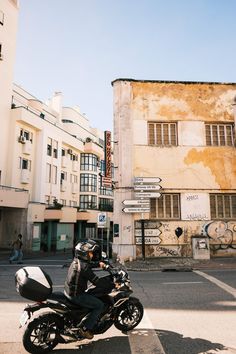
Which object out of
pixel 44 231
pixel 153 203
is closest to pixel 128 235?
pixel 153 203

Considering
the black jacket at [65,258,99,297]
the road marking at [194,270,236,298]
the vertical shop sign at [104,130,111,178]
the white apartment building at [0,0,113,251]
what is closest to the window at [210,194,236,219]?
the vertical shop sign at [104,130,111,178]

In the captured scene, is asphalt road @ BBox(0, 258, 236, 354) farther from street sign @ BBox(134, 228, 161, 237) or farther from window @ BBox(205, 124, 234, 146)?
window @ BBox(205, 124, 234, 146)

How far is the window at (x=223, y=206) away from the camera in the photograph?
17656 mm

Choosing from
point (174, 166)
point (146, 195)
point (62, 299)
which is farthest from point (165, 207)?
point (62, 299)

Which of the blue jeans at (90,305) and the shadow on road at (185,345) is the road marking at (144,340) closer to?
the shadow on road at (185,345)

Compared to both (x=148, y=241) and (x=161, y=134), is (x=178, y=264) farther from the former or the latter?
(x=161, y=134)

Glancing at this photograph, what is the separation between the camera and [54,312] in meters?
4.51

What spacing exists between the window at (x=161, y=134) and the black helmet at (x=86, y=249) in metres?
14.0

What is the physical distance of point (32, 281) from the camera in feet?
14.0

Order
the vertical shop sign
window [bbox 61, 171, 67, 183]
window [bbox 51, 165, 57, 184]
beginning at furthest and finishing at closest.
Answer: window [bbox 61, 171, 67, 183], window [bbox 51, 165, 57, 184], the vertical shop sign

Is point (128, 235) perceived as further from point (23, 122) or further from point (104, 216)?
point (23, 122)

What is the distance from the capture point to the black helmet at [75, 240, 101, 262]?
4617 millimetres

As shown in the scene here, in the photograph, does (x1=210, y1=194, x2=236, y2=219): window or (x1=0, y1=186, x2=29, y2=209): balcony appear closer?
(x1=210, y1=194, x2=236, y2=219): window

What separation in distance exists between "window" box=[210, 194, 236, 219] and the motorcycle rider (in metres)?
14.3
